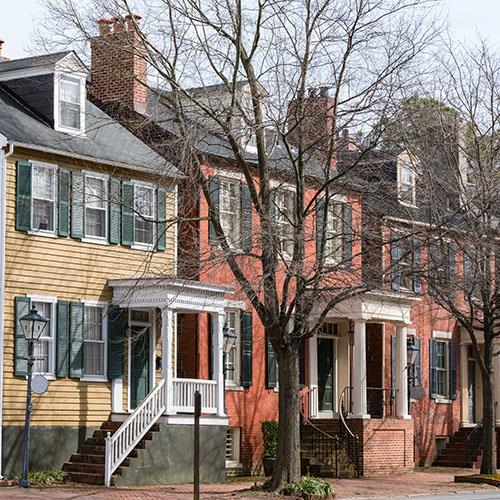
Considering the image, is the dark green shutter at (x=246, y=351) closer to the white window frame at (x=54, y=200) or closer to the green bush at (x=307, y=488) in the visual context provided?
the white window frame at (x=54, y=200)

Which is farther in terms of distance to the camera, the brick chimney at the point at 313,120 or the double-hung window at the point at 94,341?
the double-hung window at the point at 94,341

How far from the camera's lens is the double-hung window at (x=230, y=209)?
30672 mm

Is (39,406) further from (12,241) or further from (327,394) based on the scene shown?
(327,394)

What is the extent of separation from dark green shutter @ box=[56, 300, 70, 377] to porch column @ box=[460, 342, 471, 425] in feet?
60.1

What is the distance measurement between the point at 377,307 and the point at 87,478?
11204 millimetres

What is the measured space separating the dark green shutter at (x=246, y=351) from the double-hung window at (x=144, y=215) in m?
3.86

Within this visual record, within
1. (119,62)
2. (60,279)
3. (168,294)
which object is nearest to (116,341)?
(168,294)

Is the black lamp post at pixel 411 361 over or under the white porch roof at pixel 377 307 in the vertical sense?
under

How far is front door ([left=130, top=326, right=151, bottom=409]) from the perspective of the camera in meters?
31.2

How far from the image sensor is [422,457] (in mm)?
40812

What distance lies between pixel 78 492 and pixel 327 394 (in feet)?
43.6

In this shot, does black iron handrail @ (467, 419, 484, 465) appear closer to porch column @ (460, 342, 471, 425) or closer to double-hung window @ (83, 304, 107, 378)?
porch column @ (460, 342, 471, 425)

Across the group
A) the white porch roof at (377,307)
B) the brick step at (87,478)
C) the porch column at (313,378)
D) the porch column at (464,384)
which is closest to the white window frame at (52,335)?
the brick step at (87,478)

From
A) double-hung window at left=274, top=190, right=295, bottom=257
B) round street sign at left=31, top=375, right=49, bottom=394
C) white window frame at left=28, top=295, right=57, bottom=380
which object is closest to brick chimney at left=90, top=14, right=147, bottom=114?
double-hung window at left=274, top=190, right=295, bottom=257
